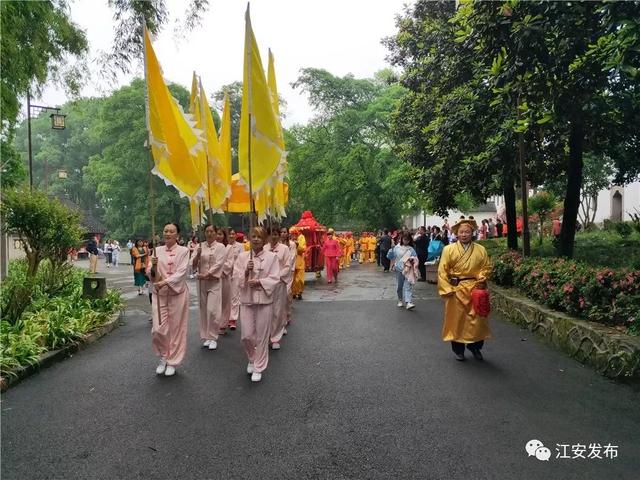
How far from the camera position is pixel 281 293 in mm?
7664

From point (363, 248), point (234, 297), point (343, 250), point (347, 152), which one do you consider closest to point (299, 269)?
point (234, 297)

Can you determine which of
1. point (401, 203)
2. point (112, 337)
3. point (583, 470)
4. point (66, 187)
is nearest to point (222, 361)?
point (112, 337)

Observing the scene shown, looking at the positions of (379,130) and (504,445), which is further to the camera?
(379,130)

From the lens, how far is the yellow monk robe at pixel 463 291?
20.7 ft

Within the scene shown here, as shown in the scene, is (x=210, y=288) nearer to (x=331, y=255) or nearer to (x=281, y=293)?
(x=281, y=293)

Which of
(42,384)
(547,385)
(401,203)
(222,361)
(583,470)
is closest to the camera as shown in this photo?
(583,470)

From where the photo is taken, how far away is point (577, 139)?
403 inches

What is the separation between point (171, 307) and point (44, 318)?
293 centimetres

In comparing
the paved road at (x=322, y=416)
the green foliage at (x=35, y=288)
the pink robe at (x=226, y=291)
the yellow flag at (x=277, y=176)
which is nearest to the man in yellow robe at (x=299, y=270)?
the yellow flag at (x=277, y=176)

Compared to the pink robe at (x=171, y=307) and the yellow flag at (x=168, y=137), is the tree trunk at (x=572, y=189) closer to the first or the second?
the yellow flag at (x=168, y=137)

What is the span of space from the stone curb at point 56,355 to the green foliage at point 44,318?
0.24 ft

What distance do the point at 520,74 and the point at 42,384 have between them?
7779mm

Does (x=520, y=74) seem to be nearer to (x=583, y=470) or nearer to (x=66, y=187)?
(x=583, y=470)

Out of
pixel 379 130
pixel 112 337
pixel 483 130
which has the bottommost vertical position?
pixel 112 337
